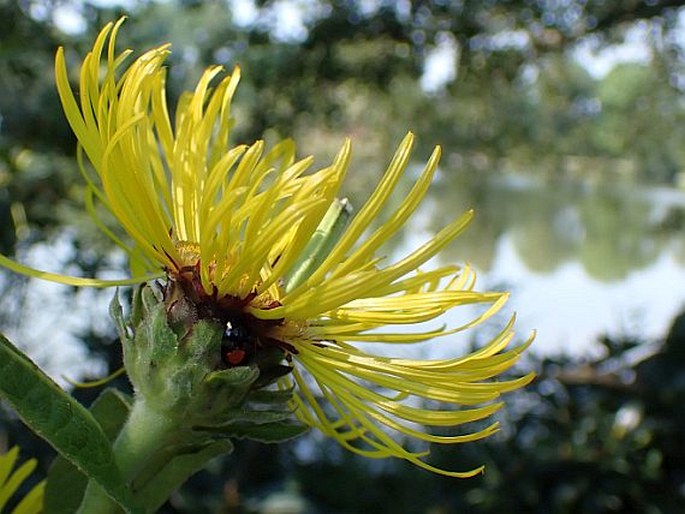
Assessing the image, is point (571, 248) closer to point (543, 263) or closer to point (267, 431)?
point (543, 263)

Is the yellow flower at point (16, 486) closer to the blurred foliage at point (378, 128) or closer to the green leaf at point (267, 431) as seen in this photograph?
the green leaf at point (267, 431)

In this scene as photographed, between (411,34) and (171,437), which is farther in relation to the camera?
(411,34)

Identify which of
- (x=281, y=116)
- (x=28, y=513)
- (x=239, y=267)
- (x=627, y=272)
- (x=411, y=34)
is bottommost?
(x=627, y=272)

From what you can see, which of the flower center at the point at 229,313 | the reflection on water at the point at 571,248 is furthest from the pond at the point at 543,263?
the flower center at the point at 229,313

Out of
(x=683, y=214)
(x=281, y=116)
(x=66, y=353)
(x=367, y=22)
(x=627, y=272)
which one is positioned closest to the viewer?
(x=66, y=353)

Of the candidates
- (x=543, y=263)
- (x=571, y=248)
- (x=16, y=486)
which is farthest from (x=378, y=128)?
(x=16, y=486)

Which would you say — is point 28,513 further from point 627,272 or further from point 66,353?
point 627,272

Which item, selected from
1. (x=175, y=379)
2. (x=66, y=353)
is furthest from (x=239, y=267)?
(x=66, y=353)

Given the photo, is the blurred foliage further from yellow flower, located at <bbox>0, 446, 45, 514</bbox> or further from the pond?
yellow flower, located at <bbox>0, 446, 45, 514</bbox>
